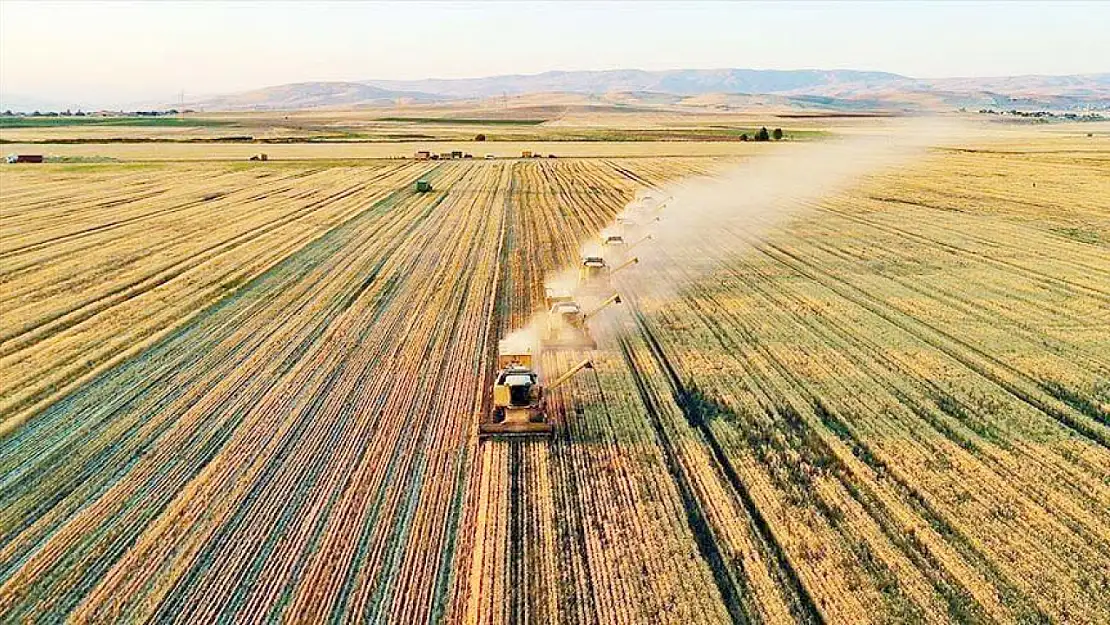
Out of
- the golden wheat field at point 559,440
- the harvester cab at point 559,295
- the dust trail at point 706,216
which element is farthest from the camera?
the dust trail at point 706,216

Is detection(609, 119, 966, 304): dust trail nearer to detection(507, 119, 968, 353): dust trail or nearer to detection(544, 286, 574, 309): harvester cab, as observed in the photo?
detection(507, 119, 968, 353): dust trail

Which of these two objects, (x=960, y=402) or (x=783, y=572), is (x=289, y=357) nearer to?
(x=783, y=572)

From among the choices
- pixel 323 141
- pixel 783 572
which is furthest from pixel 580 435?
pixel 323 141

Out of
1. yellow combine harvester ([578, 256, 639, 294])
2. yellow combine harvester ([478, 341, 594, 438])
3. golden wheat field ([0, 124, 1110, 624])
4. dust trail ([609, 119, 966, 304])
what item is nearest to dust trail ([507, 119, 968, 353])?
dust trail ([609, 119, 966, 304])

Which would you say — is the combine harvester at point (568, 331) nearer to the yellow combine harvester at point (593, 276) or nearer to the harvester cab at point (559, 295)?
the harvester cab at point (559, 295)

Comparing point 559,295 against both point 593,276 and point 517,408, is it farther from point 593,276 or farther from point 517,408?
point 517,408

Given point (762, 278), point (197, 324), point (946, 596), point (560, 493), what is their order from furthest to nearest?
point (762, 278)
point (197, 324)
point (560, 493)
point (946, 596)

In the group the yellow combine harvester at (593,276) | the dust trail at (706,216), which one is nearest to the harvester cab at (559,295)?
the dust trail at (706,216)

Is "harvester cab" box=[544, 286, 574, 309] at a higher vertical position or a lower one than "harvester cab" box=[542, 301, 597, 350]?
higher
